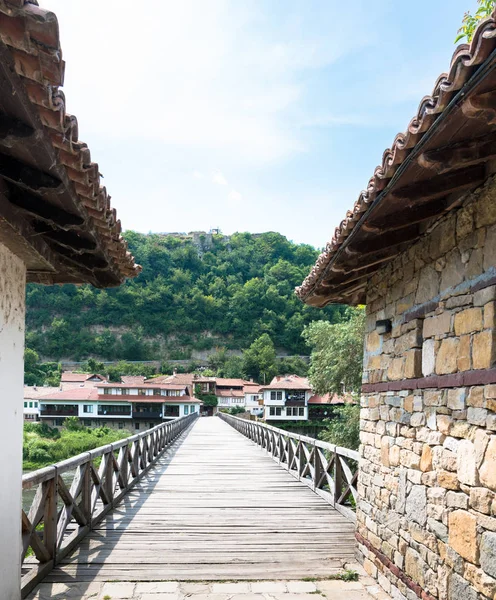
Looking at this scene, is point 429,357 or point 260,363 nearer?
point 429,357

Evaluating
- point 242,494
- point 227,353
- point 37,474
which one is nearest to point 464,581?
point 37,474

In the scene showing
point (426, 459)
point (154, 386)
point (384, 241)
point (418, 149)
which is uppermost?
point (418, 149)

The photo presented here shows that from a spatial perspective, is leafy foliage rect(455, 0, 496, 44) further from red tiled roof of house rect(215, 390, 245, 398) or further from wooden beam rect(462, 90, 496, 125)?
red tiled roof of house rect(215, 390, 245, 398)

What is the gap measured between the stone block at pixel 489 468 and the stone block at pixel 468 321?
2.01 ft

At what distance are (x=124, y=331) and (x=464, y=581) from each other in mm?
91556

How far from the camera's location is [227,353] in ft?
295

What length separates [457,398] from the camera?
298cm

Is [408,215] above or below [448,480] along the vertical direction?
above

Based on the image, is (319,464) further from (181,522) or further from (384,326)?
(384,326)

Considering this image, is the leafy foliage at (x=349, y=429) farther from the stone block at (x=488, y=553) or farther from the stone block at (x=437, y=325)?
the stone block at (x=488, y=553)

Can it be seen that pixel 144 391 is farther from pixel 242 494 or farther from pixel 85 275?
pixel 85 275

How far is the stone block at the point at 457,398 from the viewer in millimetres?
2898

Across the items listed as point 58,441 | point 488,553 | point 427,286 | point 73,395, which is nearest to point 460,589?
point 488,553

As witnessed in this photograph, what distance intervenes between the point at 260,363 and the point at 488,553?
74399 mm
